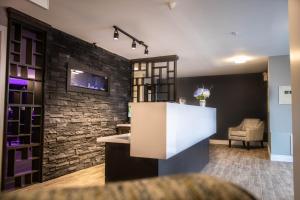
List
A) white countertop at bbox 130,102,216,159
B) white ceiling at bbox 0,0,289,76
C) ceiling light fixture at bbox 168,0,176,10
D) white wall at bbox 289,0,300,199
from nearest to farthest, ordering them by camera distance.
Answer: white wall at bbox 289,0,300,199, white countertop at bbox 130,102,216,159, ceiling light fixture at bbox 168,0,176,10, white ceiling at bbox 0,0,289,76

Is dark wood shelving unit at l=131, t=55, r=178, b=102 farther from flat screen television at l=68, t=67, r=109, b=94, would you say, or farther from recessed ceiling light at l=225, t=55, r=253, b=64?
recessed ceiling light at l=225, t=55, r=253, b=64

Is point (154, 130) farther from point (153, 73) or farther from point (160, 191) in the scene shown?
point (153, 73)

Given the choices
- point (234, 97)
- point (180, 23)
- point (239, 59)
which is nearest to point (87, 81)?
point (180, 23)

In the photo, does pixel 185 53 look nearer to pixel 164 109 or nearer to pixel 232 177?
pixel 232 177

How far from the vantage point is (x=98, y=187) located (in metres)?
0.37

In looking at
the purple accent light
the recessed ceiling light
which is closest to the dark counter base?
the purple accent light

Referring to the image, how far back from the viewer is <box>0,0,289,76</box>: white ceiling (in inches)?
109

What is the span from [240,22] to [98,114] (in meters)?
3.01

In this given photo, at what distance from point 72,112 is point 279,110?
4.38 metres

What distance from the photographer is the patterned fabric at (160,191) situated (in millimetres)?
337

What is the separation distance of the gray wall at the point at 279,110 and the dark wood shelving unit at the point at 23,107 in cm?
470

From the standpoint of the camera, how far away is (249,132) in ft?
20.7

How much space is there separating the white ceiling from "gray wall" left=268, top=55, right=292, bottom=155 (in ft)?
1.19

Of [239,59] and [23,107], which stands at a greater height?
[239,59]
